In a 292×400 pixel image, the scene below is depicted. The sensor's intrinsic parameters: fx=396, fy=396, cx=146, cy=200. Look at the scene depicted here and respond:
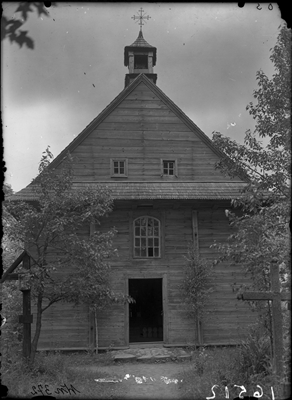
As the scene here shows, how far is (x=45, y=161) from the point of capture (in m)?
10.1

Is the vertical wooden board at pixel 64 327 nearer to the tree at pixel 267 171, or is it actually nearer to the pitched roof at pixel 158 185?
the pitched roof at pixel 158 185

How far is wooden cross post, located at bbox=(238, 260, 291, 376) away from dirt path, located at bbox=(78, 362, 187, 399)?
2.48 meters

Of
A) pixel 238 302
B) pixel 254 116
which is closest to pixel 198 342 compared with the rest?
pixel 238 302

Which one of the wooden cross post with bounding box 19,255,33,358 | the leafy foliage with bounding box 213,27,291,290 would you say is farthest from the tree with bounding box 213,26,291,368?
the wooden cross post with bounding box 19,255,33,358

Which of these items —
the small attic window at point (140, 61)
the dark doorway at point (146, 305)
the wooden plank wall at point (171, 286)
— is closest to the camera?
the wooden plank wall at point (171, 286)

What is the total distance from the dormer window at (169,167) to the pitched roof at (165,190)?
1.95 feet

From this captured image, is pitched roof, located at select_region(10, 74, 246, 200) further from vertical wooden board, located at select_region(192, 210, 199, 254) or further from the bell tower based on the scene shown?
the bell tower

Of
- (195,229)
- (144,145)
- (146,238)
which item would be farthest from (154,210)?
(144,145)

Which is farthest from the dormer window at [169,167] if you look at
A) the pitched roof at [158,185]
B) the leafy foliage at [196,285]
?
the leafy foliage at [196,285]

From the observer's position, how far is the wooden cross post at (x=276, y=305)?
618 centimetres

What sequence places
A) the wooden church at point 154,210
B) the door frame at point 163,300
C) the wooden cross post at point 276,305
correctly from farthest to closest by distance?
the door frame at point 163,300, the wooden church at point 154,210, the wooden cross post at point 276,305

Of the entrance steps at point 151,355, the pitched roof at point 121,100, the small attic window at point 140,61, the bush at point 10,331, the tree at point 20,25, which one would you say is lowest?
the entrance steps at point 151,355

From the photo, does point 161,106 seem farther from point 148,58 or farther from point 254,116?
point 254,116

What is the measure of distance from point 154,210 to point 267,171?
6.93 m
